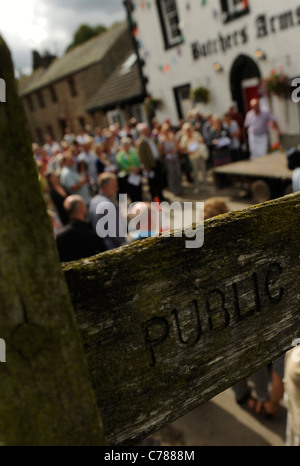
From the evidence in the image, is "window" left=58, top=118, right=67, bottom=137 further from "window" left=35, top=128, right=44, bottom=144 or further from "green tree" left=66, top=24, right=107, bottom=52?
"green tree" left=66, top=24, right=107, bottom=52

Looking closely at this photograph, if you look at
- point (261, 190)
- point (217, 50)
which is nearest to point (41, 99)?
point (217, 50)

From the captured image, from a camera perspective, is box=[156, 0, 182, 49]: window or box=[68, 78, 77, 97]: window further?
box=[68, 78, 77, 97]: window

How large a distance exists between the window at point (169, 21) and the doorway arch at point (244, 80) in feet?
8.48

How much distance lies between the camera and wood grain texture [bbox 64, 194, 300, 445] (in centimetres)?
81

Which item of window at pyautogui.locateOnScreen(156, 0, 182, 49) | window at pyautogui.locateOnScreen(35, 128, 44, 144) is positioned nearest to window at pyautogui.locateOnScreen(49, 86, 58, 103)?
window at pyautogui.locateOnScreen(35, 128, 44, 144)

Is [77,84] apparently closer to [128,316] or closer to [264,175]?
[264,175]

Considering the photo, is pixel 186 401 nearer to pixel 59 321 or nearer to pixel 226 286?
pixel 226 286

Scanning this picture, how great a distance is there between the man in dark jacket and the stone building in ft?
58.4

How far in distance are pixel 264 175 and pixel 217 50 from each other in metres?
6.49

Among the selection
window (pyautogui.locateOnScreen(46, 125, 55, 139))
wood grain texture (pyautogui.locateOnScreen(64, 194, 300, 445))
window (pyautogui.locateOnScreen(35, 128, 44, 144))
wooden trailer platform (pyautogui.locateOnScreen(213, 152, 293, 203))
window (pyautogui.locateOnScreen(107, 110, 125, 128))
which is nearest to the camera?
wood grain texture (pyautogui.locateOnScreen(64, 194, 300, 445))

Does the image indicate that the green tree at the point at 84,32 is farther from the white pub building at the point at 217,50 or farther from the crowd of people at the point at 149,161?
the crowd of people at the point at 149,161

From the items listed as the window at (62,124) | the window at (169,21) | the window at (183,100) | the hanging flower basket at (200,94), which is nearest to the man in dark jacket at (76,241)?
the hanging flower basket at (200,94)

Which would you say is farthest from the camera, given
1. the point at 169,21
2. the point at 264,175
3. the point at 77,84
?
the point at 77,84

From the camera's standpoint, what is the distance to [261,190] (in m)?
6.74
